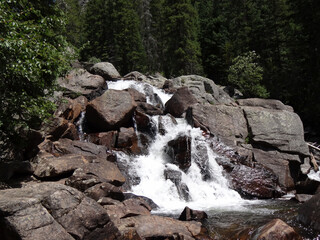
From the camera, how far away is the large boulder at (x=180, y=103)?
20.5 m

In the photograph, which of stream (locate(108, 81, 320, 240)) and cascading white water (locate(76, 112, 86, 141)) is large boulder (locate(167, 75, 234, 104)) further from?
cascading white water (locate(76, 112, 86, 141))

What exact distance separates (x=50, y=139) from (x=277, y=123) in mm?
14504

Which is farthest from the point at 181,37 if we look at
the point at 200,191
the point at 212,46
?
the point at 200,191

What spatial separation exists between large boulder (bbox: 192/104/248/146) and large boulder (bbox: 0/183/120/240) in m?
Result: 12.4

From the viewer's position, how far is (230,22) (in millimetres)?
39906

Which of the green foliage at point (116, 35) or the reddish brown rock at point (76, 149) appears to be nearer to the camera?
the reddish brown rock at point (76, 149)

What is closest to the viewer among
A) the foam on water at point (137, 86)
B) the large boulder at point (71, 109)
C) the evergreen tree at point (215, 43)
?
the large boulder at point (71, 109)

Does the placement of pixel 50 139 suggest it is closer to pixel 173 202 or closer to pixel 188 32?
pixel 173 202

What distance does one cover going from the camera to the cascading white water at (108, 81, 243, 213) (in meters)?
12.6

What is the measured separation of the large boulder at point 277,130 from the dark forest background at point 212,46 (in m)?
6.36

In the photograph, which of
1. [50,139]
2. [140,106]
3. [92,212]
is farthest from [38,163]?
[140,106]

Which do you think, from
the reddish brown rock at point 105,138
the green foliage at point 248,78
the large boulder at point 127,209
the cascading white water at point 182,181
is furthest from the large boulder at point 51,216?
the green foliage at point 248,78

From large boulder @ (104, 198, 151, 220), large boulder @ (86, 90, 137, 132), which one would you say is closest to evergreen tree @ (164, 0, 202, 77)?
large boulder @ (86, 90, 137, 132)

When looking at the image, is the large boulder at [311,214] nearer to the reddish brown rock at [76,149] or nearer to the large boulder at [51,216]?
the large boulder at [51,216]
